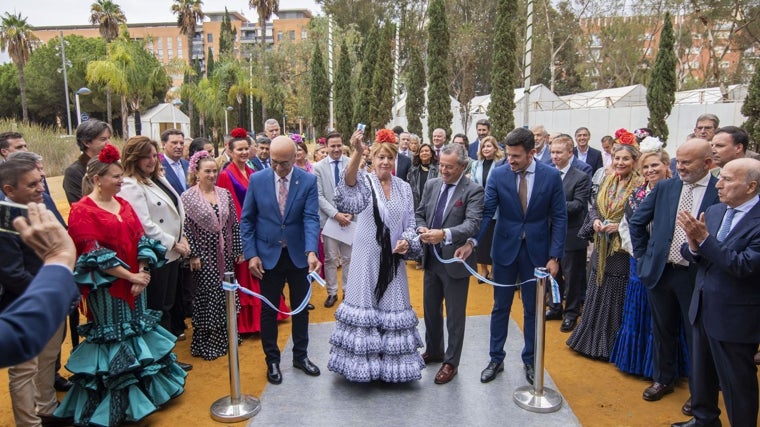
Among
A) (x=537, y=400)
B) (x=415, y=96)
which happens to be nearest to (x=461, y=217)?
(x=537, y=400)

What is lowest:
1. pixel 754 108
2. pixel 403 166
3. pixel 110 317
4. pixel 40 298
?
pixel 110 317

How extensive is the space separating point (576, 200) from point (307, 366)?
3.23 metres

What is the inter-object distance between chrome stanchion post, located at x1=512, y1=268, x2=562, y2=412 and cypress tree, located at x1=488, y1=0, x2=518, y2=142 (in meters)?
14.4

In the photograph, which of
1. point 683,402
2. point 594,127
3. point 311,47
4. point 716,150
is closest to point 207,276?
point 683,402

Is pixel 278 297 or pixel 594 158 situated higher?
pixel 594 158

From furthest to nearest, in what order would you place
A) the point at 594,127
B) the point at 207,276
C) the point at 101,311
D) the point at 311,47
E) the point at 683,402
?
1. the point at 311,47
2. the point at 594,127
3. the point at 207,276
4. the point at 683,402
5. the point at 101,311

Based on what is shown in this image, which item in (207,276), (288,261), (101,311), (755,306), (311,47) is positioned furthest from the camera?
(311,47)

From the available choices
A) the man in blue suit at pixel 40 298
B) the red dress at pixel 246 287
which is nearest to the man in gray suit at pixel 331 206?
the red dress at pixel 246 287

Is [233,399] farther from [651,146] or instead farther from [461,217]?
[651,146]

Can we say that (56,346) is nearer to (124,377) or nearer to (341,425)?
(124,377)

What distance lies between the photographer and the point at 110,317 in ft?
12.5

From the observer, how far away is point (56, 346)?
3.84 meters

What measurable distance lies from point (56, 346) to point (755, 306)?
4614 millimetres

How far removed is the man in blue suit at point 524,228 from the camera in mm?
4398
